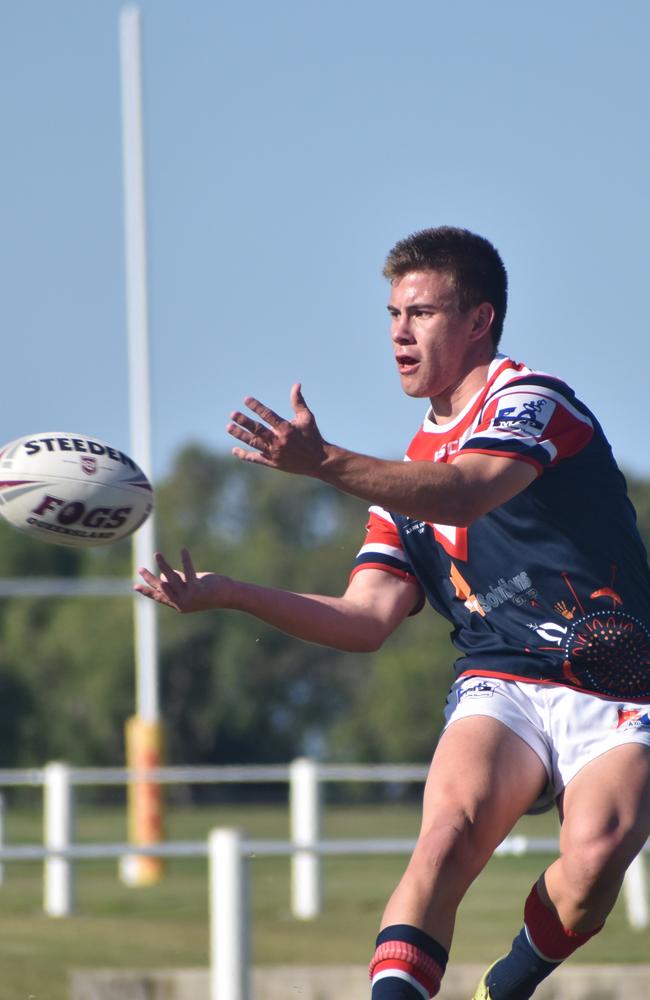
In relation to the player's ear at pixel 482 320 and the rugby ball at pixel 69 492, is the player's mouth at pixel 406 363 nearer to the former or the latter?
the player's ear at pixel 482 320

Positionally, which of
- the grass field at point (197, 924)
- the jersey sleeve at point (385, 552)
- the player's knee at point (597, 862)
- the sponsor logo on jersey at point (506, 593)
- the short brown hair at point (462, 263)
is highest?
the short brown hair at point (462, 263)

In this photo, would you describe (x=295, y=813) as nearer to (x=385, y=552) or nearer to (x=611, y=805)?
(x=385, y=552)

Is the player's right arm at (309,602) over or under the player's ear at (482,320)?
under

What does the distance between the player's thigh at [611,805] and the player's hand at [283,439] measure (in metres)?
1.19

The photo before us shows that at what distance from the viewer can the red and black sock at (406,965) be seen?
456 centimetres

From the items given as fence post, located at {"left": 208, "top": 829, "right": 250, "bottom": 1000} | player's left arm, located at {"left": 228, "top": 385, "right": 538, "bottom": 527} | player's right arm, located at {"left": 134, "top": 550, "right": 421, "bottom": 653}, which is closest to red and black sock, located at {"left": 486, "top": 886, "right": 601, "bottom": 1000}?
player's right arm, located at {"left": 134, "top": 550, "right": 421, "bottom": 653}

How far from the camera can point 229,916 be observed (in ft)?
24.7

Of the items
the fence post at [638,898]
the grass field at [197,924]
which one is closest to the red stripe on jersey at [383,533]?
the grass field at [197,924]

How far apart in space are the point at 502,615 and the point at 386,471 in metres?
0.84

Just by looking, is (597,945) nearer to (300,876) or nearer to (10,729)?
(300,876)

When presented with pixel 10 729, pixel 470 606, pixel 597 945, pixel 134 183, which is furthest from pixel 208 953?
pixel 10 729

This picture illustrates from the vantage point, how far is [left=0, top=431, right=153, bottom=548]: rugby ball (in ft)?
18.1

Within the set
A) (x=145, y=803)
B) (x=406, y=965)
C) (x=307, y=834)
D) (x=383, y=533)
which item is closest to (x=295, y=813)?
(x=307, y=834)

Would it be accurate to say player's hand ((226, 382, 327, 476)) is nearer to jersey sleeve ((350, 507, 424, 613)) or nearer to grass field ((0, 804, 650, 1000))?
jersey sleeve ((350, 507, 424, 613))
